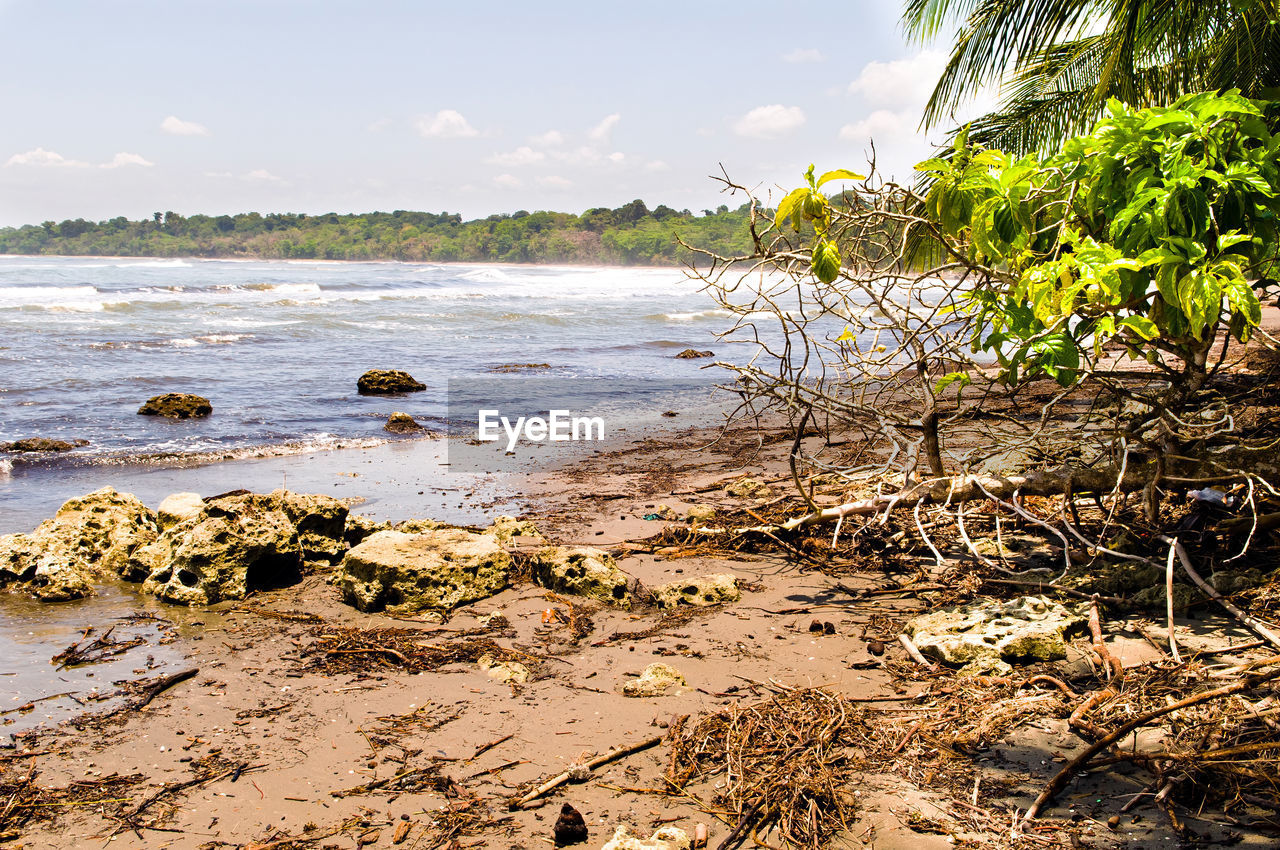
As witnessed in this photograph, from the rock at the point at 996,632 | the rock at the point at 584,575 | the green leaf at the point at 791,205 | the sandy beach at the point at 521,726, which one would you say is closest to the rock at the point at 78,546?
the sandy beach at the point at 521,726

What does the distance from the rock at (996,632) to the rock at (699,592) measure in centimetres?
100

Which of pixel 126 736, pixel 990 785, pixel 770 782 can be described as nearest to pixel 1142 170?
pixel 990 785

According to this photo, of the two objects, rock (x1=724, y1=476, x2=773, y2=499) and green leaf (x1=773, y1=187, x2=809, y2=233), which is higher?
green leaf (x1=773, y1=187, x2=809, y2=233)

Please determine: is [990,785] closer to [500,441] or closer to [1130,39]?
[1130,39]

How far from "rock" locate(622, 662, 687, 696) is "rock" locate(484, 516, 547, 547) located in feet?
6.67

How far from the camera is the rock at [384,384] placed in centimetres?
1289

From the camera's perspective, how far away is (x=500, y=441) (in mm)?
9875

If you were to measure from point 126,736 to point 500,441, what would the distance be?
659 cm

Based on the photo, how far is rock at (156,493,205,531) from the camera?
5779 millimetres

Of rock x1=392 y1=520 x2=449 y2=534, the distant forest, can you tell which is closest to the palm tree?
rock x1=392 y1=520 x2=449 y2=534

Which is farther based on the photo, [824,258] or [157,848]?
[824,258]

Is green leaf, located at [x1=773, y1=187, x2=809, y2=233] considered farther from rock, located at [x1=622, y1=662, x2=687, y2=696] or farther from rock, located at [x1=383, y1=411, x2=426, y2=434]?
rock, located at [x1=383, y1=411, x2=426, y2=434]

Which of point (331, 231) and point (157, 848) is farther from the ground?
point (331, 231)

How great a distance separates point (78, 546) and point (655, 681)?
3965 mm
